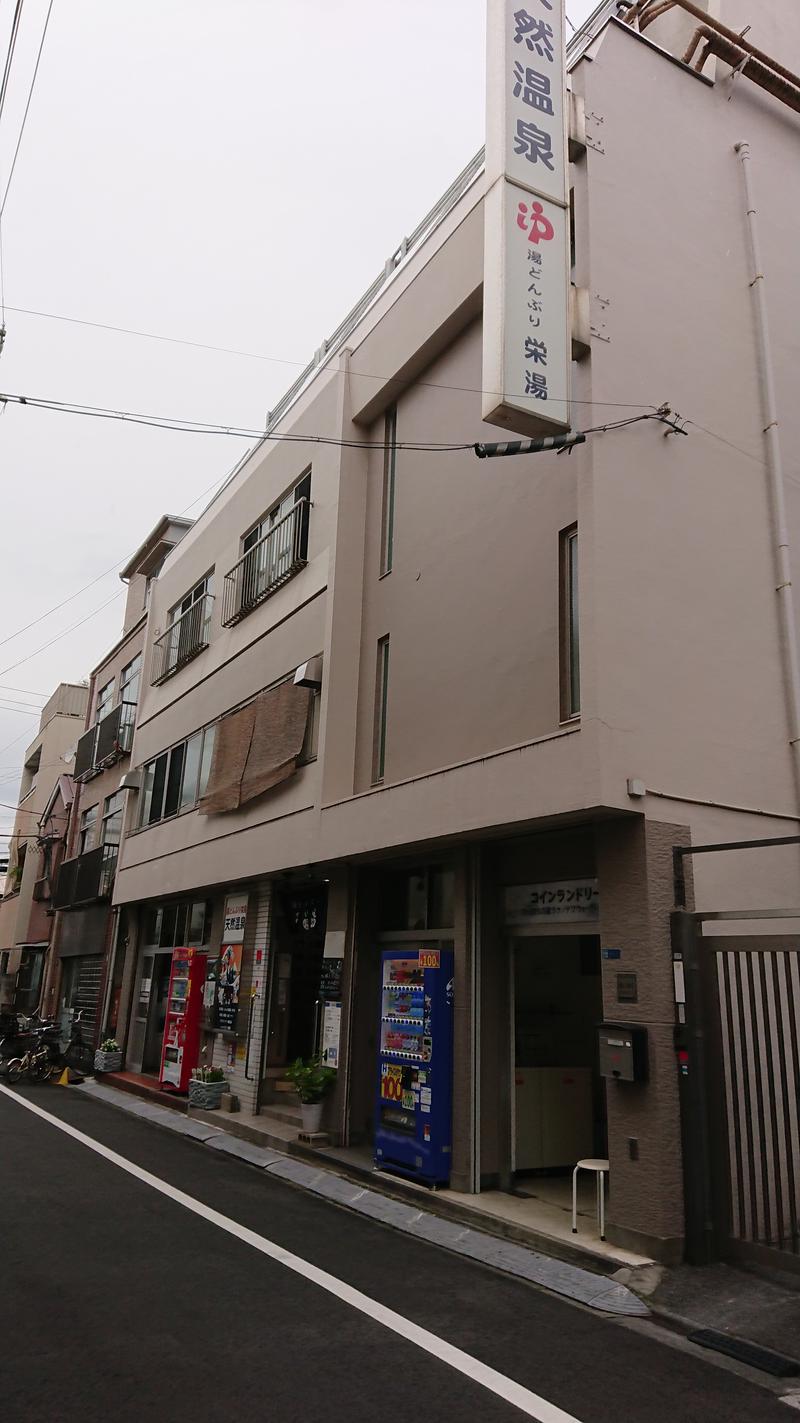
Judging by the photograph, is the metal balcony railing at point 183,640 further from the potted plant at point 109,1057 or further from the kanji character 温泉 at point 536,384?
the kanji character 温泉 at point 536,384

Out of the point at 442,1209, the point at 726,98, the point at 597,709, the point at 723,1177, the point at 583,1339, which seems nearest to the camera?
the point at 583,1339

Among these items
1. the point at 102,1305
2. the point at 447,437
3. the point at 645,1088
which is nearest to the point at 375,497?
the point at 447,437

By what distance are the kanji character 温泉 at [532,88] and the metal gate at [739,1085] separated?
7.07 m

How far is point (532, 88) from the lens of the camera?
9266 millimetres

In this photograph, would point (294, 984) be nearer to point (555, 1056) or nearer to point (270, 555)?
point (555, 1056)

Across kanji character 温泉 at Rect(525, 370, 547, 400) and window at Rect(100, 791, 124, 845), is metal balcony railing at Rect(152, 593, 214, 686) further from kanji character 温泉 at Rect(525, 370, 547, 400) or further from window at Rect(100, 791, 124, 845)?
kanji character 温泉 at Rect(525, 370, 547, 400)

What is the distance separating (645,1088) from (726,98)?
10.5 m

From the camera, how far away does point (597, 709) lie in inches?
314

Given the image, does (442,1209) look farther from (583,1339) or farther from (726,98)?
(726,98)

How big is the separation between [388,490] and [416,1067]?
24.9ft

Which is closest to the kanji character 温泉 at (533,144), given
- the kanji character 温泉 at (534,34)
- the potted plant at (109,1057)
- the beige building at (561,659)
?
the beige building at (561,659)

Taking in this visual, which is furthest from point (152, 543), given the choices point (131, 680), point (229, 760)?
point (229, 760)

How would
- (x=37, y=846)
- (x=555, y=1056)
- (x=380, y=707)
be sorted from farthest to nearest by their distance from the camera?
(x=37, y=846), (x=380, y=707), (x=555, y=1056)

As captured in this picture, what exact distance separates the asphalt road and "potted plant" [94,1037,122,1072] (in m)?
11.6
